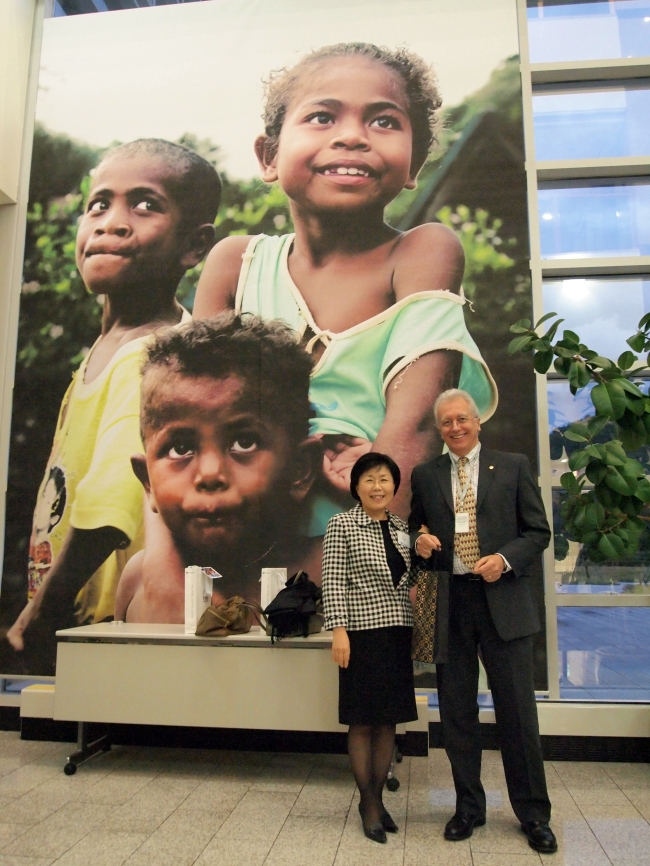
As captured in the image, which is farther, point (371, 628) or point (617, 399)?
point (617, 399)

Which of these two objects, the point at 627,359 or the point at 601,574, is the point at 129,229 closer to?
the point at 627,359

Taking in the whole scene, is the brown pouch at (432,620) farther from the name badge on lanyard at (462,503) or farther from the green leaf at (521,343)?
the green leaf at (521,343)

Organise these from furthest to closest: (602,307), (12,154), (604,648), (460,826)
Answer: (12,154)
(602,307)
(604,648)
(460,826)

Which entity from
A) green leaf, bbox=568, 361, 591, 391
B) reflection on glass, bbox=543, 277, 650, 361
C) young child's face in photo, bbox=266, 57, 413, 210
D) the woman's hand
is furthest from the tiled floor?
young child's face in photo, bbox=266, 57, 413, 210

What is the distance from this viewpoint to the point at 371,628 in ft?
9.12

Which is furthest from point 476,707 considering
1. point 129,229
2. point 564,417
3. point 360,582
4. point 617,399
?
point 129,229

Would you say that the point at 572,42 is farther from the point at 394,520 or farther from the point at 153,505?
the point at 153,505

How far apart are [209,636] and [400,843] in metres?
1.27

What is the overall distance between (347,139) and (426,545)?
2.73 meters

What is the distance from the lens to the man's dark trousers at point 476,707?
2.69 meters

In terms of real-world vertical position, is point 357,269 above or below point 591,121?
below

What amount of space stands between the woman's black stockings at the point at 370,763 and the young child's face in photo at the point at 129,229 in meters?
2.90

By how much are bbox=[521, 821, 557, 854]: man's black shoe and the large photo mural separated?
1.69 m

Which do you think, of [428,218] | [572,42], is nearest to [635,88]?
[572,42]
